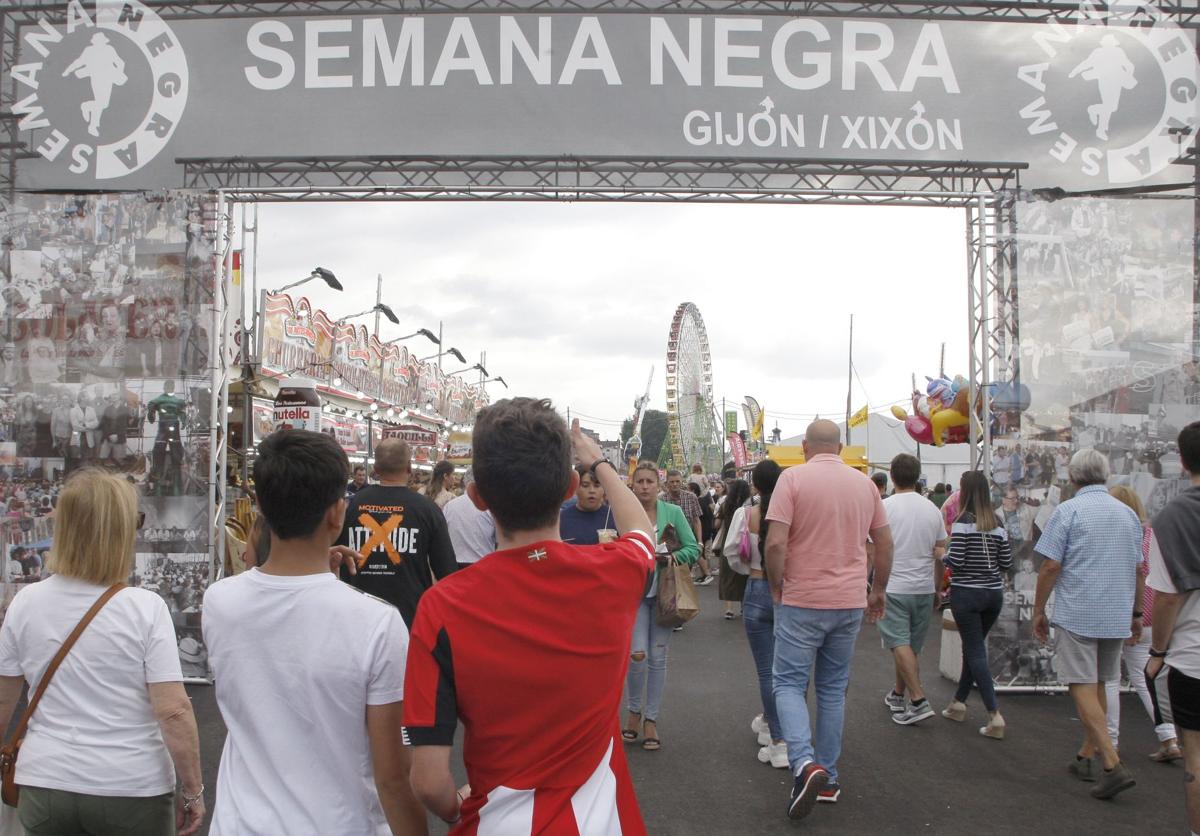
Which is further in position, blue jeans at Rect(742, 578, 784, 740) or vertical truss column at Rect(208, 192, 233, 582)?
vertical truss column at Rect(208, 192, 233, 582)

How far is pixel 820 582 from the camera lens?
4.77m

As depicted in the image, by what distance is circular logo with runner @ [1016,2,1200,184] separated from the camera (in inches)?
298

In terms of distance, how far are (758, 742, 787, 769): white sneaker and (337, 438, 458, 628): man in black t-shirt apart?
2317mm

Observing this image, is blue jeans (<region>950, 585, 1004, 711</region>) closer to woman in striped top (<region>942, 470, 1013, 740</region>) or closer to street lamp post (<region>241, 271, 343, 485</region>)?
woman in striped top (<region>942, 470, 1013, 740</region>)

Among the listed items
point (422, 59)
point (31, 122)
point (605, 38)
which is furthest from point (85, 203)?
point (605, 38)

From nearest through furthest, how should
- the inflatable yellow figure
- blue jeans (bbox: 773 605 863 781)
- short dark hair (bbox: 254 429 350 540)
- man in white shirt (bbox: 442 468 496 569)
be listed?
short dark hair (bbox: 254 429 350 540) → blue jeans (bbox: 773 605 863 781) → man in white shirt (bbox: 442 468 496 569) → the inflatable yellow figure

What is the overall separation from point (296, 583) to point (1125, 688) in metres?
7.43

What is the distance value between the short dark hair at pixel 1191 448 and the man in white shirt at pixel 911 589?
2509mm

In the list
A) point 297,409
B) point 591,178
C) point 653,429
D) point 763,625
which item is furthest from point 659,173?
point 653,429

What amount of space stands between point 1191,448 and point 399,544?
3.66m

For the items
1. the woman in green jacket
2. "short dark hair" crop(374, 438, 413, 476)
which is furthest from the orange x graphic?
the woman in green jacket

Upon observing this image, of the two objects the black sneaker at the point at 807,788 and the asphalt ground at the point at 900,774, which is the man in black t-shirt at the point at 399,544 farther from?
the black sneaker at the point at 807,788

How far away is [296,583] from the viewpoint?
78.5 inches

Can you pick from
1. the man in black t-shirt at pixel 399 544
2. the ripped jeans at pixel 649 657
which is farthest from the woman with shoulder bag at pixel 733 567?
the man in black t-shirt at pixel 399 544
